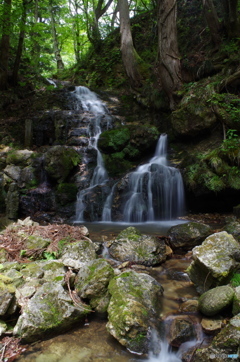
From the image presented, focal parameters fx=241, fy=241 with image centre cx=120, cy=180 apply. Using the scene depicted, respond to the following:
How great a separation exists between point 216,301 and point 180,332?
514 millimetres

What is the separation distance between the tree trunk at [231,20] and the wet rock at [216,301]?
10338 millimetres

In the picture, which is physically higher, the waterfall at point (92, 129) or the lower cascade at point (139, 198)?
the waterfall at point (92, 129)

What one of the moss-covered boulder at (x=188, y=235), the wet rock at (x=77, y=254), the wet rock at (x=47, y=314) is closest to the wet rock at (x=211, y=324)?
the wet rock at (x=47, y=314)

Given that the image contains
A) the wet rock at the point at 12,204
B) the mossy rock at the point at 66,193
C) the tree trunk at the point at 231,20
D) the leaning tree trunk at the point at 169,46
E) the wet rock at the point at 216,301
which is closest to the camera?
the wet rock at the point at 216,301

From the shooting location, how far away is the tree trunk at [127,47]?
12362 mm

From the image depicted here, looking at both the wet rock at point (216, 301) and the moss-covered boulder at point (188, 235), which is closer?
the wet rock at point (216, 301)

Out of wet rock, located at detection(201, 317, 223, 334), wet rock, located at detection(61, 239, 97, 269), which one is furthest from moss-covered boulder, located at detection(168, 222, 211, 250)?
wet rock, located at detection(201, 317, 223, 334)

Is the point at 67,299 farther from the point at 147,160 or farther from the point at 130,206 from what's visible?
the point at 147,160

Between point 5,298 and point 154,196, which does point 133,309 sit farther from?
point 154,196

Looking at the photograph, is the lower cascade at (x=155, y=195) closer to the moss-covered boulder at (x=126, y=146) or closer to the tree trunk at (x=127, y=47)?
the moss-covered boulder at (x=126, y=146)

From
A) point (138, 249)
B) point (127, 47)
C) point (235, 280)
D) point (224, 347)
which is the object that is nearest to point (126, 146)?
point (127, 47)

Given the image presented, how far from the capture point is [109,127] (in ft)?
39.6

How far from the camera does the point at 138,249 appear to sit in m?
4.49

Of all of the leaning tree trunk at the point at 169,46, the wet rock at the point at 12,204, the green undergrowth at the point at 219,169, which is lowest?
the wet rock at the point at 12,204
